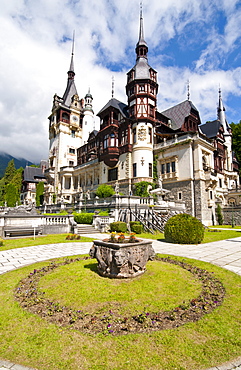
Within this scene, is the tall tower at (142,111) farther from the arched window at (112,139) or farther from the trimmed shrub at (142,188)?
the arched window at (112,139)

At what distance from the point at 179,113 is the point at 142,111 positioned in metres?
8.92

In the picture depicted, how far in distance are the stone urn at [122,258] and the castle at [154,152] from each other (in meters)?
26.2

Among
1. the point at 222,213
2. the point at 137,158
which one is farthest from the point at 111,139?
the point at 222,213

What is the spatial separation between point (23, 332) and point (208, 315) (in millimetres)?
3458

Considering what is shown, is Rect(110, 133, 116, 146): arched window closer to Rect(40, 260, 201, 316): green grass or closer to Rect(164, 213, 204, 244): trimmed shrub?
Rect(164, 213, 204, 244): trimmed shrub

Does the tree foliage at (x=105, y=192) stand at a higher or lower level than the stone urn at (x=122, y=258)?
higher

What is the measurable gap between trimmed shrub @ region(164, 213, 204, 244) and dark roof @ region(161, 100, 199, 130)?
2940 centimetres

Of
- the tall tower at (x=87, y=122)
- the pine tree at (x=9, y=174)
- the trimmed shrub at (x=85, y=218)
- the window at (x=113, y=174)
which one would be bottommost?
the trimmed shrub at (x=85, y=218)

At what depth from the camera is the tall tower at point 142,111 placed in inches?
1390

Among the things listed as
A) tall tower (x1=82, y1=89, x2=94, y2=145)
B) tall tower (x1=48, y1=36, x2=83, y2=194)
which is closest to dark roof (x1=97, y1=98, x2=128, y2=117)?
tall tower (x1=48, y1=36, x2=83, y2=194)

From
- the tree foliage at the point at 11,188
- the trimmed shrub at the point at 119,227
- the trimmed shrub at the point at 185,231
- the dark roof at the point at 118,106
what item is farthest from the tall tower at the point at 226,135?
the tree foliage at the point at 11,188

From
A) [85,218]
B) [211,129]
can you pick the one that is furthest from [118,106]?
[85,218]

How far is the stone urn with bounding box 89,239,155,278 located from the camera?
19.2ft

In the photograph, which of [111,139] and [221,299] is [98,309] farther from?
[111,139]
